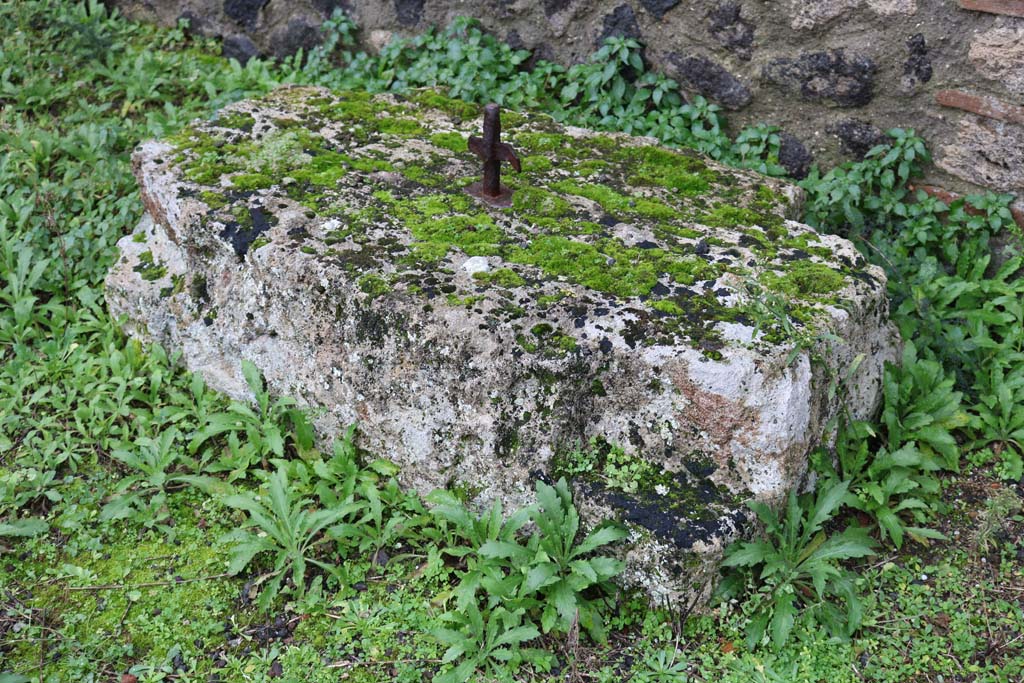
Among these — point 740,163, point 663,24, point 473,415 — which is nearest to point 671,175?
point 740,163

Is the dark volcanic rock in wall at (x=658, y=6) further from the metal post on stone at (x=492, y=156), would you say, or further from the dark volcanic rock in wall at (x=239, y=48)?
the dark volcanic rock in wall at (x=239, y=48)

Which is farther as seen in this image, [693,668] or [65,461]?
[65,461]

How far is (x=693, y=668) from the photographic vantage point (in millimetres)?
2619

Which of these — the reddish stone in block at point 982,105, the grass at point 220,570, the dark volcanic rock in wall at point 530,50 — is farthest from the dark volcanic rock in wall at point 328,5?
the reddish stone in block at point 982,105

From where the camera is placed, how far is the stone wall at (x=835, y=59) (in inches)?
135

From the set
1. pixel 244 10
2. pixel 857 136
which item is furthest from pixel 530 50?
pixel 244 10

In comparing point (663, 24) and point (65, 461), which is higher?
point (663, 24)

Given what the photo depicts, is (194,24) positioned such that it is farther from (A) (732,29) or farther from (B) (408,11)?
(A) (732,29)

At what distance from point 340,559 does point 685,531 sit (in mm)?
1183

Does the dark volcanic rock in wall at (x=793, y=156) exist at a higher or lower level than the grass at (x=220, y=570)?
higher

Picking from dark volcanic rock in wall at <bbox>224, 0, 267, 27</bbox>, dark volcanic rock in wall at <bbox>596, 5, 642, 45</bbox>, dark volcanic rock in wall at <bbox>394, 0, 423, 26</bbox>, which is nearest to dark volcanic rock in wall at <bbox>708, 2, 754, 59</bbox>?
dark volcanic rock in wall at <bbox>596, 5, 642, 45</bbox>

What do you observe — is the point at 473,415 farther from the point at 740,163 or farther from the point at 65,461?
the point at 740,163

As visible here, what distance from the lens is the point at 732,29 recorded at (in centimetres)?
391

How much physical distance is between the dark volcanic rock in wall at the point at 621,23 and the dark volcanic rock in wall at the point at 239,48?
2.18 meters
